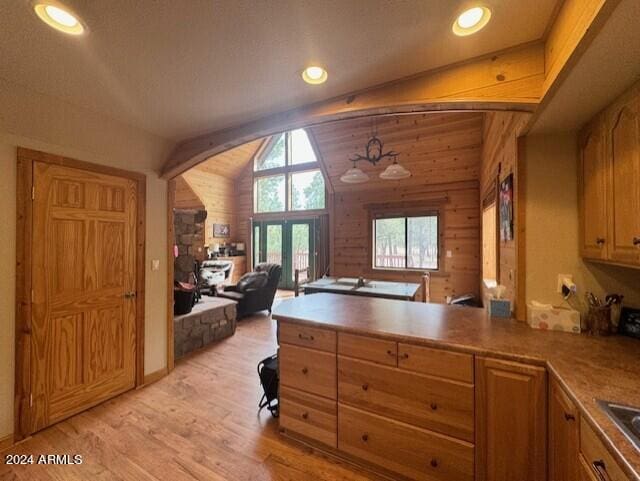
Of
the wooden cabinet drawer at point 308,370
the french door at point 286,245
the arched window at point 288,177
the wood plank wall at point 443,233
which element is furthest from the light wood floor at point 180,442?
the arched window at point 288,177

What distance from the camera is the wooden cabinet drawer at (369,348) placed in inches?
63.2

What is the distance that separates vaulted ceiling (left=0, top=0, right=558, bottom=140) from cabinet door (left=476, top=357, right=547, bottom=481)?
5.33 ft

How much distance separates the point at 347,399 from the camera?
1.75 metres

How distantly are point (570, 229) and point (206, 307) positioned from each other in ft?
12.8

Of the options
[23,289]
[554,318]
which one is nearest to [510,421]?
[554,318]

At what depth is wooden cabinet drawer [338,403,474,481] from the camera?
146 centimetres

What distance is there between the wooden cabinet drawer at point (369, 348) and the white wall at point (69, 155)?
2107 mm

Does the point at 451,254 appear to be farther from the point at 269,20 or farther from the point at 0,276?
the point at 0,276

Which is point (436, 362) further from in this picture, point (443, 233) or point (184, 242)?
point (184, 242)

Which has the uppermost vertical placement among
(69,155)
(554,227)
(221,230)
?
(69,155)

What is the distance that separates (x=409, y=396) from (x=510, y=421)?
1.54 feet

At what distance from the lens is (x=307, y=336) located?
6.16ft

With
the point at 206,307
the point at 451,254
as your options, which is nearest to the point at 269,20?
the point at 206,307

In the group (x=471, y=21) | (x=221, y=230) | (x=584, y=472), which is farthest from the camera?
(x=221, y=230)
